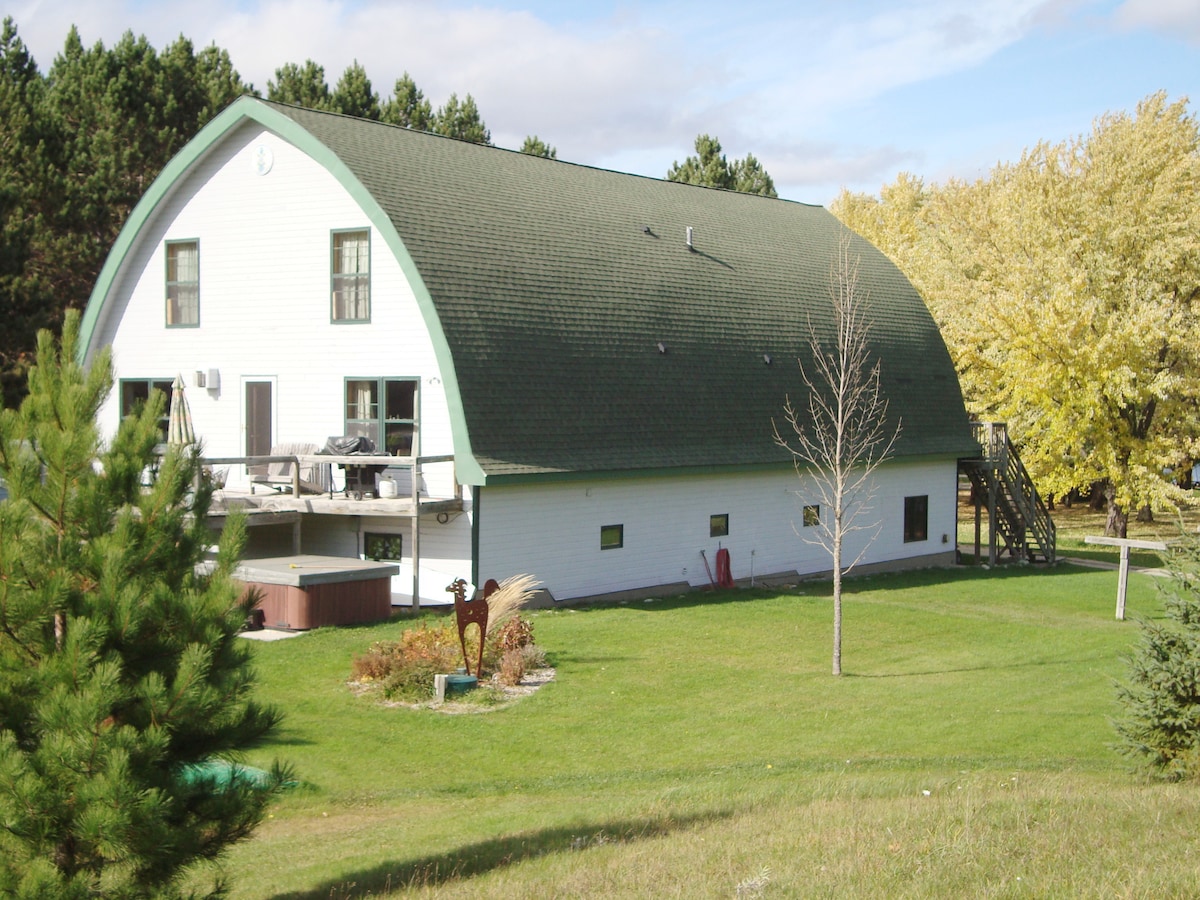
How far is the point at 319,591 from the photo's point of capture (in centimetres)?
1828

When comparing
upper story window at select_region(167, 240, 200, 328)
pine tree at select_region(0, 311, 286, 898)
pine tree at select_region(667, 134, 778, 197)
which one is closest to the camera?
pine tree at select_region(0, 311, 286, 898)

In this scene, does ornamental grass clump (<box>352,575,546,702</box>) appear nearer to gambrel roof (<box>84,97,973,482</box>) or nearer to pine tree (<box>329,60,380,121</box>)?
gambrel roof (<box>84,97,973,482</box>)

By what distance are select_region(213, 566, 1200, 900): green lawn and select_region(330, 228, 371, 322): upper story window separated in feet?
21.2

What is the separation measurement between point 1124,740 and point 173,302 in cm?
1926

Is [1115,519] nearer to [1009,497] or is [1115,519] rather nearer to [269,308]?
[1009,497]

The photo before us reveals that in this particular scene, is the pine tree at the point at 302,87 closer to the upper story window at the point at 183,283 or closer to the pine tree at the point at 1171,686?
the upper story window at the point at 183,283

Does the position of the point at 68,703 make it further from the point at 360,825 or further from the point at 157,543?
the point at 360,825

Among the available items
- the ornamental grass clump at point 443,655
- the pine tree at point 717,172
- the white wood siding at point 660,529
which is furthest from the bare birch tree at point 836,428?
the pine tree at point 717,172

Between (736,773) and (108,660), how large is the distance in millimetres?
6693

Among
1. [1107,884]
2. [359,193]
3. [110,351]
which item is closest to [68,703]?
[110,351]

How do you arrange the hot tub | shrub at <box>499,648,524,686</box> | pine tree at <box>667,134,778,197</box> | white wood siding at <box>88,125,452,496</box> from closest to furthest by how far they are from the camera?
Result: 1. shrub at <box>499,648,524,686</box>
2. the hot tub
3. white wood siding at <box>88,125,452,496</box>
4. pine tree at <box>667,134,778,197</box>

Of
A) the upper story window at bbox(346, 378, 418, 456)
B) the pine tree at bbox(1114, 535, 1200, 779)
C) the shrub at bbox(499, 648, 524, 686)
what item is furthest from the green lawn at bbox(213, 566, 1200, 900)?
the upper story window at bbox(346, 378, 418, 456)

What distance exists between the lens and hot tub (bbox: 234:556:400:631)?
18.1 metres

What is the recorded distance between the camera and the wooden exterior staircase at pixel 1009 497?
101ft
